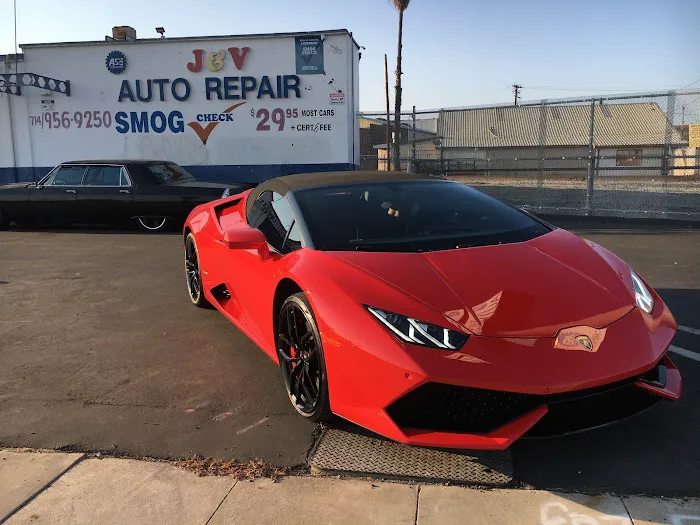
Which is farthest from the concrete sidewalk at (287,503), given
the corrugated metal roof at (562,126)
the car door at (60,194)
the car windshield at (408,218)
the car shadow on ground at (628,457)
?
the corrugated metal roof at (562,126)

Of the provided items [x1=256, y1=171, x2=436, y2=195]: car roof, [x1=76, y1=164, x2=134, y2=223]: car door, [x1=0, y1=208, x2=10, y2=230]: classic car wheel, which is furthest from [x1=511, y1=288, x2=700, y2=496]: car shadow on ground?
[x1=0, y1=208, x2=10, y2=230]: classic car wheel

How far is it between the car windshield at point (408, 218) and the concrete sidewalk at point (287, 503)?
129 centimetres

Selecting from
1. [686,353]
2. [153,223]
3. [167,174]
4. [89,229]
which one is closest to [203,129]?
[167,174]

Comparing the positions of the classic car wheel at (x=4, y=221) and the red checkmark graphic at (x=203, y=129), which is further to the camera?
the red checkmark graphic at (x=203, y=129)

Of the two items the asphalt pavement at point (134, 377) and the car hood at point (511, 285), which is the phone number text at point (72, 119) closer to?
the asphalt pavement at point (134, 377)

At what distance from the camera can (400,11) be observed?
84.4ft

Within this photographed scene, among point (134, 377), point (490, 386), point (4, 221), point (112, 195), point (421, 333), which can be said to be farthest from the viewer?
point (4, 221)

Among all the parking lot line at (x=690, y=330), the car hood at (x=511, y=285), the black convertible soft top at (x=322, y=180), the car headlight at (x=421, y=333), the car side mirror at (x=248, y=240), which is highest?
the black convertible soft top at (x=322, y=180)

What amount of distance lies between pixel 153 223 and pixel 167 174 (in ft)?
3.03

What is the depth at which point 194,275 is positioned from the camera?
538 cm

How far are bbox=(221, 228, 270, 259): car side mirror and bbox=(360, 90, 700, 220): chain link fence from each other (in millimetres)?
9126

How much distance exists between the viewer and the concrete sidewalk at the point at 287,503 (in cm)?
229

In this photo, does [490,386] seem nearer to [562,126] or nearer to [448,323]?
[448,323]

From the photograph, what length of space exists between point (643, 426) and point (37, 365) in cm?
388
